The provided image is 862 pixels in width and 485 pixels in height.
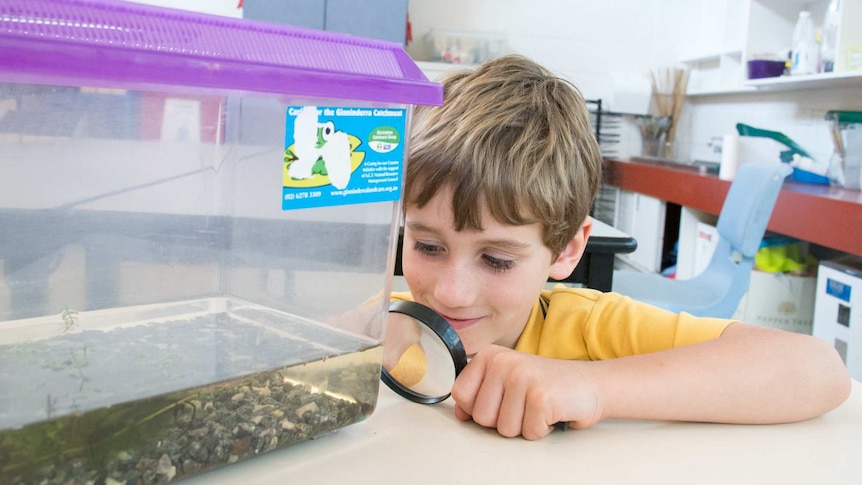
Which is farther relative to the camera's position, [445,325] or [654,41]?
[654,41]

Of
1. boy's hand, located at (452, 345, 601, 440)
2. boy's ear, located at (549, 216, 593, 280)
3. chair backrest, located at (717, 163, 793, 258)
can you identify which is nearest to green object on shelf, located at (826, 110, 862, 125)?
chair backrest, located at (717, 163, 793, 258)

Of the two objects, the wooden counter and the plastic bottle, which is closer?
the wooden counter

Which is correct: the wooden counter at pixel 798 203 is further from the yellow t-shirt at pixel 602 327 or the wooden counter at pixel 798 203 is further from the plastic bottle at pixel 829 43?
the yellow t-shirt at pixel 602 327

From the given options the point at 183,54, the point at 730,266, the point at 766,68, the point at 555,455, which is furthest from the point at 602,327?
the point at 766,68

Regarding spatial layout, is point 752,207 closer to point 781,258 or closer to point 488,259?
point 781,258

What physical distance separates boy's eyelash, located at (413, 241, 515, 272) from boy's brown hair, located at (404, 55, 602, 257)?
5 centimetres

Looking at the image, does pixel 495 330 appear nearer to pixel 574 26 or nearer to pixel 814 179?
pixel 814 179

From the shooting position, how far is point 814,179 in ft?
9.48

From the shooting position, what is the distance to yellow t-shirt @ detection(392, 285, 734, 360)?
2.70ft

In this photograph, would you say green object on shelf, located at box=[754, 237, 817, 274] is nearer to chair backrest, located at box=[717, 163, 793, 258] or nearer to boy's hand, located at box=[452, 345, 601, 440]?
chair backrest, located at box=[717, 163, 793, 258]

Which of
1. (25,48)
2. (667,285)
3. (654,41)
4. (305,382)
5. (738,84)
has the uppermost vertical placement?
(654,41)

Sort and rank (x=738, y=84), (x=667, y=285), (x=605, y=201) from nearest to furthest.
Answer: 1. (x=667, y=285)
2. (x=738, y=84)
3. (x=605, y=201)

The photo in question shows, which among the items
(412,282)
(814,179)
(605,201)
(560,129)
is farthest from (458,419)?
(605,201)

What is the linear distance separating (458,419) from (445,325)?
0.25 feet
